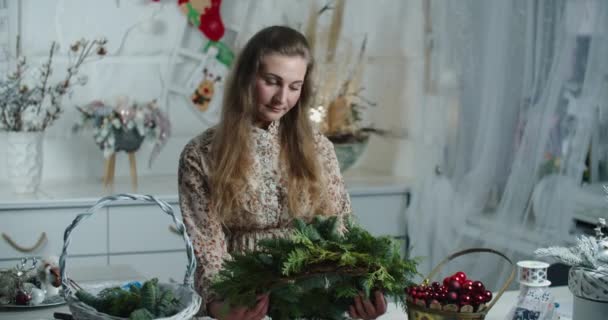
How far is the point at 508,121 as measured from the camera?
381 cm

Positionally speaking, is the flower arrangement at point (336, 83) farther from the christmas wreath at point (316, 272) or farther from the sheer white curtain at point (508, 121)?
the christmas wreath at point (316, 272)

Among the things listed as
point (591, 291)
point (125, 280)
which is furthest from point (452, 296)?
point (125, 280)

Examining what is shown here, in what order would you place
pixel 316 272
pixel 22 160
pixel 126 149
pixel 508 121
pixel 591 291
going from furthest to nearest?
pixel 126 149 < pixel 22 160 < pixel 508 121 < pixel 591 291 < pixel 316 272

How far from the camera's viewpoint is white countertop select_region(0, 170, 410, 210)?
3.91 meters

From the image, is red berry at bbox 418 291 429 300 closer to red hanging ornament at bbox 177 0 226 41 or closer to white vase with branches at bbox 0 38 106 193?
white vase with branches at bbox 0 38 106 193

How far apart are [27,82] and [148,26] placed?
0.61m

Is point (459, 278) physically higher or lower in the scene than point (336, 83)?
lower

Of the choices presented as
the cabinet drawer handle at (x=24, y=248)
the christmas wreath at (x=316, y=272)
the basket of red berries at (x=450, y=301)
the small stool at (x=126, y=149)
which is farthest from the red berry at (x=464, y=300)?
the small stool at (x=126, y=149)

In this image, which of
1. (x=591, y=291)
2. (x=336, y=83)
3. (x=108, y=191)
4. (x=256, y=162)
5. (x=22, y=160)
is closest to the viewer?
(x=591, y=291)

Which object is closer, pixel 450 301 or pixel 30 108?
pixel 450 301

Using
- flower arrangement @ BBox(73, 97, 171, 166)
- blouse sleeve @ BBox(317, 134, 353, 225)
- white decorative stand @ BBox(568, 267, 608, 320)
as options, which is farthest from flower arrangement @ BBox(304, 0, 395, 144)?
white decorative stand @ BBox(568, 267, 608, 320)

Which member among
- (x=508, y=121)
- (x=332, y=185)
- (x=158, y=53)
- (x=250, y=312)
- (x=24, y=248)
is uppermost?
(x=158, y=53)

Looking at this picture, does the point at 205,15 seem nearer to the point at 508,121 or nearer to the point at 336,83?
the point at 336,83

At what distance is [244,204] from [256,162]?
13 cm
